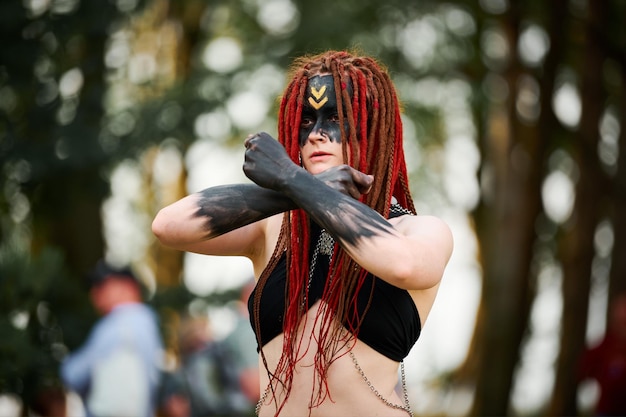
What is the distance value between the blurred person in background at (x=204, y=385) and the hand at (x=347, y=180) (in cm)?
601

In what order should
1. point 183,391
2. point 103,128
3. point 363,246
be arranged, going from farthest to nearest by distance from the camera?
point 103,128
point 183,391
point 363,246

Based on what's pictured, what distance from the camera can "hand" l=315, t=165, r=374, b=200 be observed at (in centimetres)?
312

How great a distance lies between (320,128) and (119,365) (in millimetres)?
4712

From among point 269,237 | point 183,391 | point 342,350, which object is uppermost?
point 269,237

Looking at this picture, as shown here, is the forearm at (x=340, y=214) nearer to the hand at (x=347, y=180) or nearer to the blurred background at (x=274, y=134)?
the hand at (x=347, y=180)

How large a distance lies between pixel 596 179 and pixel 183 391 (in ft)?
24.6

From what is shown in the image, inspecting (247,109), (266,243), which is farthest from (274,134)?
(266,243)

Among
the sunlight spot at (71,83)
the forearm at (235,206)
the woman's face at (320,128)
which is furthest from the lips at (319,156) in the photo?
the sunlight spot at (71,83)

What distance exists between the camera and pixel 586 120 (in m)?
14.7

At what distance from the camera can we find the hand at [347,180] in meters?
3.12

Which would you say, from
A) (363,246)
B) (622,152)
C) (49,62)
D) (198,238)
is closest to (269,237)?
(198,238)

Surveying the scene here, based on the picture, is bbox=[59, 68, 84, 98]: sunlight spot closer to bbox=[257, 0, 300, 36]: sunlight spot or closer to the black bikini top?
bbox=[257, 0, 300, 36]: sunlight spot

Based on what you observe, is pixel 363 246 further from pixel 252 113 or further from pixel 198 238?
pixel 252 113

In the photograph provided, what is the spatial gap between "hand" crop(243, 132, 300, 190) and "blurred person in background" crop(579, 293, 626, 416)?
7469 mm
